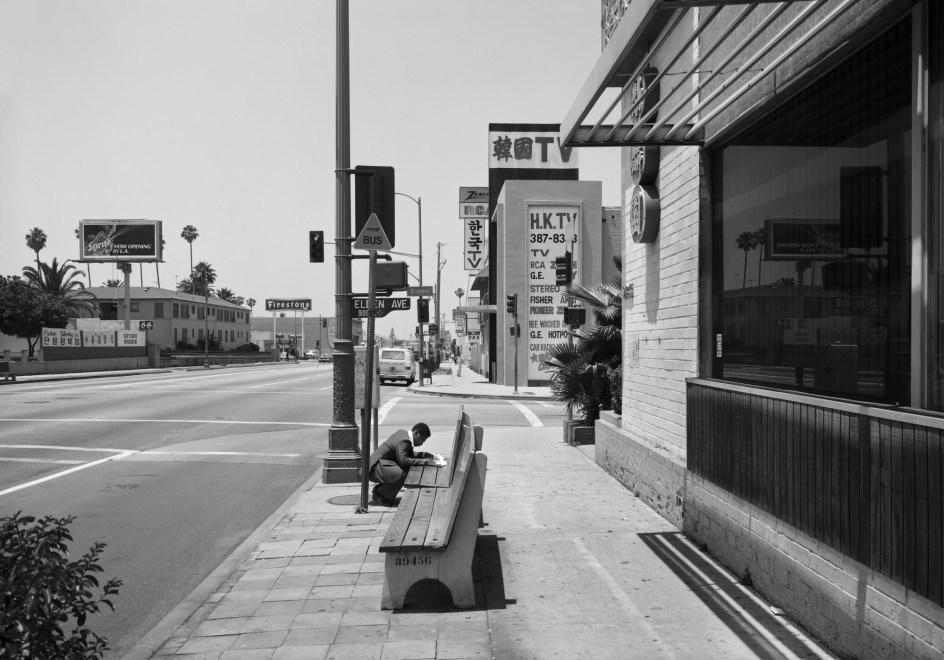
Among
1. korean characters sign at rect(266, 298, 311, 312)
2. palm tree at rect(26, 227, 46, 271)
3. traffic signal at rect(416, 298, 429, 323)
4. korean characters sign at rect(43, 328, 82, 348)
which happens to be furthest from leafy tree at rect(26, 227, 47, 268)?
traffic signal at rect(416, 298, 429, 323)

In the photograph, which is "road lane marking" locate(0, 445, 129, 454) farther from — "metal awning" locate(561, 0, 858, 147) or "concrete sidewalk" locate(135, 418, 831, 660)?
"metal awning" locate(561, 0, 858, 147)

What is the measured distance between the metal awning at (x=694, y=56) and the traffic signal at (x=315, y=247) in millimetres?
4790

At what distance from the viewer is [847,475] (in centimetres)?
474

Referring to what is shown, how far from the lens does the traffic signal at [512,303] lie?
31906 mm

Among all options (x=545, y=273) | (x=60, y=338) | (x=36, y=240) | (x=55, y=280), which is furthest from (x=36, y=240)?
(x=545, y=273)

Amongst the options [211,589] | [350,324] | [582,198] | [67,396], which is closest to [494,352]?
[582,198]

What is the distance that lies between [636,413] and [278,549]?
16.0ft

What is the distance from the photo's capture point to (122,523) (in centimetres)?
893

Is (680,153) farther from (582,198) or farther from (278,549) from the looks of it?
(582,198)

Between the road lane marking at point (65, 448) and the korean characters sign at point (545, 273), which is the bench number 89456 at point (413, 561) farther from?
the korean characters sign at point (545, 273)

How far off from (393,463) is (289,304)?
12417 centimetres

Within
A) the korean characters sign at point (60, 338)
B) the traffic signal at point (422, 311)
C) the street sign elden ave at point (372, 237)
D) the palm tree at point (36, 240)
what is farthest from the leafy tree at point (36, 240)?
the street sign elden ave at point (372, 237)

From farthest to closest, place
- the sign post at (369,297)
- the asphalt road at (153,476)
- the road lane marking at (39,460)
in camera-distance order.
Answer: the road lane marking at (39,460) → the sign post at (369,297) → the asphalt road at (153,476)

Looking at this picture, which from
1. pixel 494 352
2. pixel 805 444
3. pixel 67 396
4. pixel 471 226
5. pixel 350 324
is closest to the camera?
pixel 805 444
